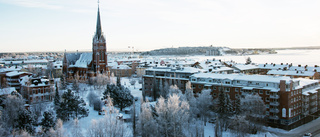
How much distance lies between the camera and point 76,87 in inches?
2238

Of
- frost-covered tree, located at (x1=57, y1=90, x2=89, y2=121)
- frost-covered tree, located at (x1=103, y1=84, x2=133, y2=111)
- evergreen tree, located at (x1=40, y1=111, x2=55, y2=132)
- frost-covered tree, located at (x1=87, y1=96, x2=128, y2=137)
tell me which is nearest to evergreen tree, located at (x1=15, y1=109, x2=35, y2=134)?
evergreen tree, located at (x1=40, y1=111, x2=55, y2=132)

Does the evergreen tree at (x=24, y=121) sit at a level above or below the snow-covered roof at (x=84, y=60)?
below

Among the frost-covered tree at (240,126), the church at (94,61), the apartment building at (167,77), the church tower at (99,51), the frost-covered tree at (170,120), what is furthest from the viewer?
the church at (94,61)

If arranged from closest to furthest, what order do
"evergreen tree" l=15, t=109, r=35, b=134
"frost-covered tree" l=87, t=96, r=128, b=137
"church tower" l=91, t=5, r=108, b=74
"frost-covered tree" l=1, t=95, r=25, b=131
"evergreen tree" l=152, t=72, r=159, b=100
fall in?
"frost-covered tree" l=87, t=96, r=128, b=137 < "evergreen tree" l=15, t=109, r=35, b=134 < "frost-covered tree" l=1, t=95, r=25, b=131 < "evergreen tree" l=152, t=72, r=159, b=100 < "church tower" l=91, t=5, r=108, b=74

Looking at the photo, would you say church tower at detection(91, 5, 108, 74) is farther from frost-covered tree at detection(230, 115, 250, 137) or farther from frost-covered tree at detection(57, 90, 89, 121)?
frost-covered tree at detection(230, 115, 250, 137)

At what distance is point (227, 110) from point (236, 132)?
4.00 meters

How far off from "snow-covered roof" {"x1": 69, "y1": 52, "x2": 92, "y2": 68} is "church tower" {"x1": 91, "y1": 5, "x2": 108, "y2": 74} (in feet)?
13.4

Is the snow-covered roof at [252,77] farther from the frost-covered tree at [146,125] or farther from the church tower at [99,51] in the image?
the church tower at [99,51]

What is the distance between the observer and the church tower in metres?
68.9

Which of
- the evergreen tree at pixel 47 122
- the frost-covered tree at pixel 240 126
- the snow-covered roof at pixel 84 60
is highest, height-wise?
the snow-covered roof at pixel 84 60

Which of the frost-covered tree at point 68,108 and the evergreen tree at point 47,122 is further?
the frost-covered tree at point 68,108

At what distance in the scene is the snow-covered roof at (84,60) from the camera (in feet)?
245

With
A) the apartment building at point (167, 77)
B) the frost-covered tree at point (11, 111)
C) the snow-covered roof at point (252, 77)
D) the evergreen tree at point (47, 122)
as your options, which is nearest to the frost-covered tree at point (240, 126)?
the snow-covered roof at point (252, 77)

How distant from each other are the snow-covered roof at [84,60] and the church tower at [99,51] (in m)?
4.09
